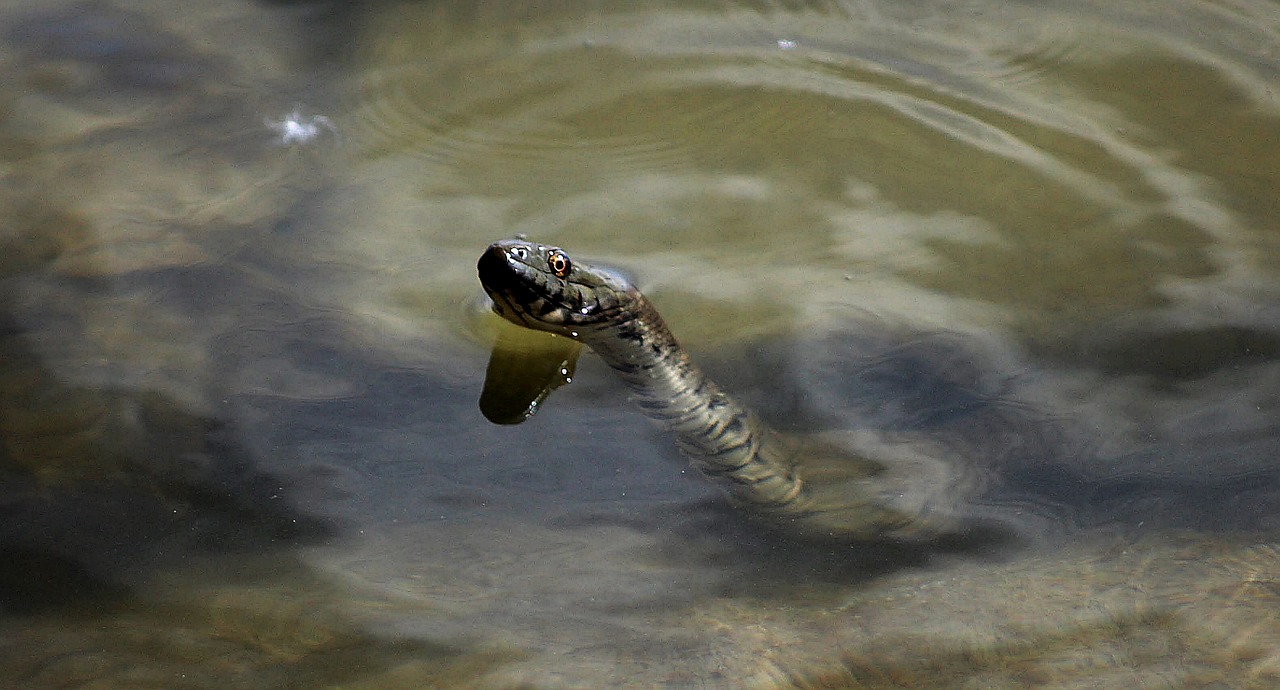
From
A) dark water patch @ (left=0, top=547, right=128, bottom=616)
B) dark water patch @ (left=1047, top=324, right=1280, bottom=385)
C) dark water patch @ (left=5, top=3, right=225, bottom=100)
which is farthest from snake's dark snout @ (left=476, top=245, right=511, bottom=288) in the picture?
dark water patch @ (left=5, top=3, right=225, bottom=100)

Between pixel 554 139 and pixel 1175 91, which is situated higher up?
pixel 1175 91

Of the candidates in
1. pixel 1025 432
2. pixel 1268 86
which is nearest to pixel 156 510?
pixel 1025 432

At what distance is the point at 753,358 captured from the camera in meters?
3.83

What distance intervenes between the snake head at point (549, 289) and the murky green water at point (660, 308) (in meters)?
0.22

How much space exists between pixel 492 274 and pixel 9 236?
1.99 meters

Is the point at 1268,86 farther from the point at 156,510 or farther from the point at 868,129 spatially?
the point at 156,510

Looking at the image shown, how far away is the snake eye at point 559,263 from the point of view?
361cm

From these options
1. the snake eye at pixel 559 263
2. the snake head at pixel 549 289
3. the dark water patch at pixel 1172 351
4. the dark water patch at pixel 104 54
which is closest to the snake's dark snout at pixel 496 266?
the snake head at pixel 549 289

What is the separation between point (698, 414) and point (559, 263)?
0.74m

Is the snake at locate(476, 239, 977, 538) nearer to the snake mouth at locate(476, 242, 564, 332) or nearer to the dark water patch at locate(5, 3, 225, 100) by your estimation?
the snake mouth at locate(476, 242, 564, 332)

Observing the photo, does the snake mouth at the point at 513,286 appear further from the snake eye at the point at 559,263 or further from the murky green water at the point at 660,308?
the murky green water at the point at 660,308

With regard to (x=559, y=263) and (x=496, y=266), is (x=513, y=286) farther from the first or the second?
(x=559, y=263)

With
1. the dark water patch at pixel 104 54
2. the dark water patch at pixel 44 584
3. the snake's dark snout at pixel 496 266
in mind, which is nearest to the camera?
the dark water patch at pixel 44 584

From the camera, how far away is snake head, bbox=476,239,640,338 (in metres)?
3.50
